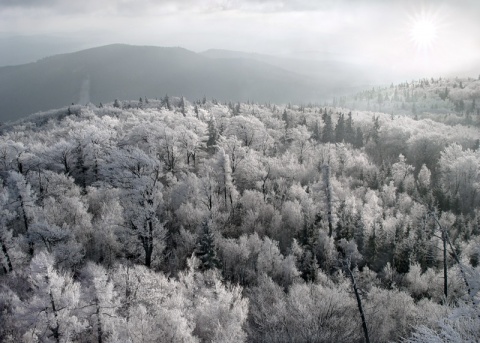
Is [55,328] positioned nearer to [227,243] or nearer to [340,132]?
[227,243]

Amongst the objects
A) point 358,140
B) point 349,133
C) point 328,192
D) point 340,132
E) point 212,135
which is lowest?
point 358,140

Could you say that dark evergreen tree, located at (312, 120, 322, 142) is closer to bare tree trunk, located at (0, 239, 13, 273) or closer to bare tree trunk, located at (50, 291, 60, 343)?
bare tree trunk, located at (0, 239, 13, 273)

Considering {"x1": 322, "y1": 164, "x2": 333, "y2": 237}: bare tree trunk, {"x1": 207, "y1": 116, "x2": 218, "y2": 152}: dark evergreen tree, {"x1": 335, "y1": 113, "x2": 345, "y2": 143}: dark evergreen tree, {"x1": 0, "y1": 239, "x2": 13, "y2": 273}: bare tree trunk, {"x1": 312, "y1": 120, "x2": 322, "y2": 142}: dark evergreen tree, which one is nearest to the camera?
{"x1": 0, "y1": 239, "x2": 13, "y2": 273}: bare tree trunk

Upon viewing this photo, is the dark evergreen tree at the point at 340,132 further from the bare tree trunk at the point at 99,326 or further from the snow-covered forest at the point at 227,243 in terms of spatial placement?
the bare tree trunk at the point at 99,326

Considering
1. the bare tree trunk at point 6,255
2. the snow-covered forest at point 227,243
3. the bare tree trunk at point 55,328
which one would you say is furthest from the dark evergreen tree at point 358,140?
the bare tree trunk at point 55,328

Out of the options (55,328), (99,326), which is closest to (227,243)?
(99,326)

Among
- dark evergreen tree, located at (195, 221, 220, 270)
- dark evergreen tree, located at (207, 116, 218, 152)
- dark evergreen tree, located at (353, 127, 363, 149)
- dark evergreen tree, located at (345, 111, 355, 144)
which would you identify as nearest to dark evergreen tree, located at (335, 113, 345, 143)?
dark evergreen tree, located at (345, 111, 355, 144)

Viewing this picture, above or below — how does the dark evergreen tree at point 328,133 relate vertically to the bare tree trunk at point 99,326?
above

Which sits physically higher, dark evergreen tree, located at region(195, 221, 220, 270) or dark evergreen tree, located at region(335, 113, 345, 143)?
dark evergreen tree, located at region(335, 113, 345, 143)
